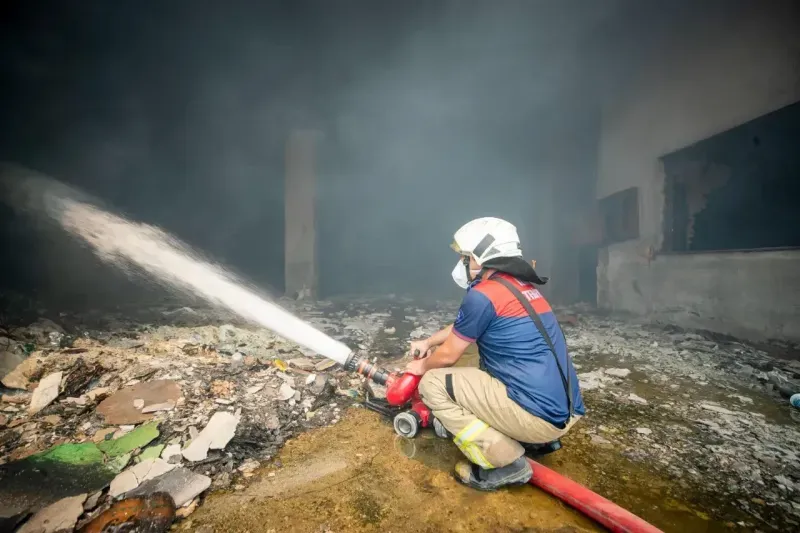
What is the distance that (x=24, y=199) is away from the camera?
722cm

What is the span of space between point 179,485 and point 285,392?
118 centimetres

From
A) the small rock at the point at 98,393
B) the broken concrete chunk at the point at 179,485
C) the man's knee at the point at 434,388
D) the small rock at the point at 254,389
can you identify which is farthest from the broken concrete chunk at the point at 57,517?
the man's knee at the point at 434,388

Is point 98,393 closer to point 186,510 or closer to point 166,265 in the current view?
point 186,510

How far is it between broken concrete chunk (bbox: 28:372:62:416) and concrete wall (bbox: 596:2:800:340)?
7721mm

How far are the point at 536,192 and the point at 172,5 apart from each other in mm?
9627

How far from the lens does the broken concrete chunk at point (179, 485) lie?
1880 mm

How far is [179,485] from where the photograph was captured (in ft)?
6.35

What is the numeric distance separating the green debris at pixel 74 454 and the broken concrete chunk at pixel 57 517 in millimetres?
375

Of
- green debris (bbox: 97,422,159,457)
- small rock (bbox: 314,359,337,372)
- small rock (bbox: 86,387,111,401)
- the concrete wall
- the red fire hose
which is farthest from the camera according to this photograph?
the concrete wall

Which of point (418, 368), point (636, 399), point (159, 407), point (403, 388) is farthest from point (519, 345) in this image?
point (159, 407)

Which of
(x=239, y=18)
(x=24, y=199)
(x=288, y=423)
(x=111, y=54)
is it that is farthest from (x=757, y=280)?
(x=24, y=199)

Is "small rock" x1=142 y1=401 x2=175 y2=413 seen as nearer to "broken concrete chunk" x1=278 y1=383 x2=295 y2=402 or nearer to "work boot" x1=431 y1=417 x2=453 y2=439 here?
"broken concrete chunk" x1=278 y1=383 x2=295 y2=402

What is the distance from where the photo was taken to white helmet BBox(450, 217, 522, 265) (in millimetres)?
2158

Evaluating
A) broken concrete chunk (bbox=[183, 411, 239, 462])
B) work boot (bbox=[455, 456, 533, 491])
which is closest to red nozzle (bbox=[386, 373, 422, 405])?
work boot (bbox=[455, 456, 533, 491])
